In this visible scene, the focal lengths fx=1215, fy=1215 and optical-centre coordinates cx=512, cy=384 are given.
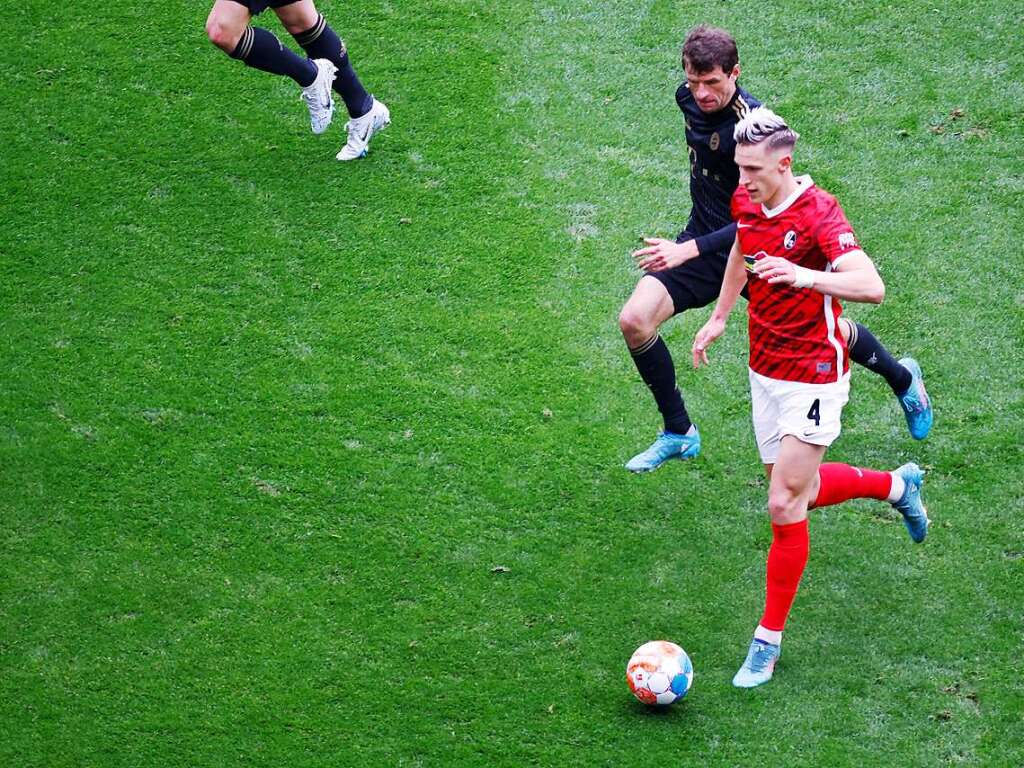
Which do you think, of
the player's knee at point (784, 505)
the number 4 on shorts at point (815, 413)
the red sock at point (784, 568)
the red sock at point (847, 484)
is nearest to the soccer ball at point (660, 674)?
the red sock at point (784, 568)

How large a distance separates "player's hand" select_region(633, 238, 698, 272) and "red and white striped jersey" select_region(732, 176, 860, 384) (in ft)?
1.24

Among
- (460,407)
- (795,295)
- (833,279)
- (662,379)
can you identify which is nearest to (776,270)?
(833,279)

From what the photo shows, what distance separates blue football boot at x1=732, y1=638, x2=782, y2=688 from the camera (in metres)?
4.45

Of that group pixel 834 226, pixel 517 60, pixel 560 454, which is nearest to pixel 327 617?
pixel 560 454

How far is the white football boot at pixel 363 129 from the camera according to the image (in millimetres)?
6934

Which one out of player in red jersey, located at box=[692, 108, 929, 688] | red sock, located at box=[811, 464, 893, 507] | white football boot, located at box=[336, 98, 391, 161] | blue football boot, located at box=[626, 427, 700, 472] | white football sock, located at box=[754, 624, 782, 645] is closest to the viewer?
player in red jersey, located at box=[692, 108, 929, 688]

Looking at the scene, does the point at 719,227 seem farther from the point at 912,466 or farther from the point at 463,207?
the point at 463,207

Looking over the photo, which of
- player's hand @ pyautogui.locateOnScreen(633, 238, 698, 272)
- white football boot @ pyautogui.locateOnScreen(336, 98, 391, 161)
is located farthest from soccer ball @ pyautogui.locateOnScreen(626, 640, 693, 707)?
white football boot @ pyautogui.locateOnScreen(336, 98, 391, 161)

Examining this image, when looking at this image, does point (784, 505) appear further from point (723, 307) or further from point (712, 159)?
point (712, 159)

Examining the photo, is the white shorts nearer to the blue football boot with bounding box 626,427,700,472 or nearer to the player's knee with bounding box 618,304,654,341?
the player's knee with bounding box 618,304,654,341

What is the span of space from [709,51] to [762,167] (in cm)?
73

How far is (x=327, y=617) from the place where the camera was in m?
4.82

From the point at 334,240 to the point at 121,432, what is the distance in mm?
1622

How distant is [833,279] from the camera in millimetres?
4016
